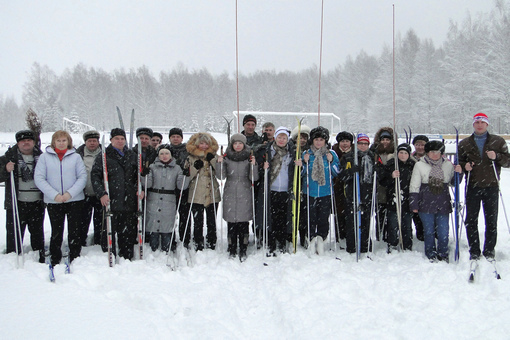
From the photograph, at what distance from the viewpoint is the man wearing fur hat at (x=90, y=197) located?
170 inches

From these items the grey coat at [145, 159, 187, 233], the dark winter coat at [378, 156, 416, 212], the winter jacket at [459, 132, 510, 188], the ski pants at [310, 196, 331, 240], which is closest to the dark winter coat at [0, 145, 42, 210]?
the grey coat at [145, 159, 187, 233]

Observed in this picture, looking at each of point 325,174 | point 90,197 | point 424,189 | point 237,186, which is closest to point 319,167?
point 325,174

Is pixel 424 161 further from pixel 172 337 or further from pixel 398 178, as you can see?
pixel 172 337

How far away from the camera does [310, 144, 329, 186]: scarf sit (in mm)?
4262

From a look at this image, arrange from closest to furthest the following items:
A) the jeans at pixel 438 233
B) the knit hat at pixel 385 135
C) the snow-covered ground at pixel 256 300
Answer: the snow-covered ground at pixel 256 300 < the jeans at pixel 438 233 < the knit hat at pixel 385 135

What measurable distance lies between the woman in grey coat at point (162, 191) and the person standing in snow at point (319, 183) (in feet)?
6.05

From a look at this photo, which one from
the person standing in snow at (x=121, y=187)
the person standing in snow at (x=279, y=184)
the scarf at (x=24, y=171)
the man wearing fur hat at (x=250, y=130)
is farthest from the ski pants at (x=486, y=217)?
the scarf at (x=24, y=171)

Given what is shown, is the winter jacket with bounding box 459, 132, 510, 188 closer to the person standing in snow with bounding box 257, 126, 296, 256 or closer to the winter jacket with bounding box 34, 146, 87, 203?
the person standing in snow with bounding box 257, 126, 296, 256

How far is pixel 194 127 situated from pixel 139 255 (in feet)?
128

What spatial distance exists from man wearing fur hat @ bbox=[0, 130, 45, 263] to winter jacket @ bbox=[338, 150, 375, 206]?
13.2 feet

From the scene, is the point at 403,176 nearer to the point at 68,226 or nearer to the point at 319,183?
the point at 319,183

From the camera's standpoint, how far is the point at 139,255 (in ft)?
13.3

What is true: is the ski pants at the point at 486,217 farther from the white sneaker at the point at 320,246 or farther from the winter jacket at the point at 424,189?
the white sneaker at the point at 320,246

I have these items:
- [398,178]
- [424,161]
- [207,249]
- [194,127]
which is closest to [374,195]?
[398,178]
